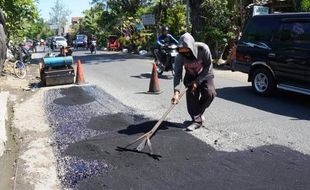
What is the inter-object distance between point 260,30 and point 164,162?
5604 millimetres

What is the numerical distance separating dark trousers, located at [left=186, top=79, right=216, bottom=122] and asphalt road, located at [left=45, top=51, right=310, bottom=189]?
0.34 meters

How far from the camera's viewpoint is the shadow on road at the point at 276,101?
7.88 m

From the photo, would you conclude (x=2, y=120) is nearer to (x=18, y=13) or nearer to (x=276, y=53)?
(x=276, y=53)

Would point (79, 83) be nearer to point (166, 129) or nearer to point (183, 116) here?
point (183, 116)

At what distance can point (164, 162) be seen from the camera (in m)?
5.12

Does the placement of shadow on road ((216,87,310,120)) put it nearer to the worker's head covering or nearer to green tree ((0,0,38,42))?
the worker's head covering

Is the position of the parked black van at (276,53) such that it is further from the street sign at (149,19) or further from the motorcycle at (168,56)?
A: the street sign at (149,19)

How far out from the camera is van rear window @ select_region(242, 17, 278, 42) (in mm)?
9281

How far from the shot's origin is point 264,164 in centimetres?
496

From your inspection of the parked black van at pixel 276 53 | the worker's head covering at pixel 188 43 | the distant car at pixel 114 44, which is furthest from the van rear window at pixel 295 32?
the distant car at pixel 114 44

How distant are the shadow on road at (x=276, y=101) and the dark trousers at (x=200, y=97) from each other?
Answer: 1958 mm

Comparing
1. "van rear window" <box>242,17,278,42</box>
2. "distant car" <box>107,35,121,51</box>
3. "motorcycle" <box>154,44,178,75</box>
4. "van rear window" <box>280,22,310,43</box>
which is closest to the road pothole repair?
"motorcycle" <box>154,44,178,75</box>

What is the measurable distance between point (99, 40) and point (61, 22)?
5136 centimetres

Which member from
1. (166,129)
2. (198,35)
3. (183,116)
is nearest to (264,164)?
(166,129)
